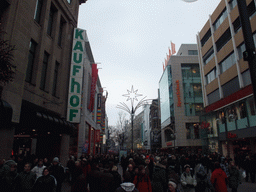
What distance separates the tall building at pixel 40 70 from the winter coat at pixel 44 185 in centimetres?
500

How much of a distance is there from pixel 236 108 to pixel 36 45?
26.8m

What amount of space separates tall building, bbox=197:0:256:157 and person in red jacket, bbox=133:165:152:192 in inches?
837

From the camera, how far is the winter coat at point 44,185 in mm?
5925

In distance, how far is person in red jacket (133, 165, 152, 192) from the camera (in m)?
6.35

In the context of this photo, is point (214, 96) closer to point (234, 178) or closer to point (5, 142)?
point (234, 178)

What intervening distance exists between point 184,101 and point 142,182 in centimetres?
4685

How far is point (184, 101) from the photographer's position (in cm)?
5088

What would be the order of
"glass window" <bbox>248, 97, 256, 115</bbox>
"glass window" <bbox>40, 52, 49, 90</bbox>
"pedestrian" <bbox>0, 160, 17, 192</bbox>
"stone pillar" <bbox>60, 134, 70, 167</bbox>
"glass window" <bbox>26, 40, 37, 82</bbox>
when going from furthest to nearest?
"glass window" <bbox>248, 97, 256, 115</bbox>, "stone pillar" <bbox>60, 134, 70, 167</bbox>, "glass window" <bbox>40, 52, 49, 90</bbox>, "glass window" <bbox>26, 40, 37, 82</bbox>, "pedestrian" <bbox>0, 160, 17, 192</bbox>

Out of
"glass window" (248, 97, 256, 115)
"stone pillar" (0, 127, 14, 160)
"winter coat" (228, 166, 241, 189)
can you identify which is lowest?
"winter coat" (228, 166, 241, 189)

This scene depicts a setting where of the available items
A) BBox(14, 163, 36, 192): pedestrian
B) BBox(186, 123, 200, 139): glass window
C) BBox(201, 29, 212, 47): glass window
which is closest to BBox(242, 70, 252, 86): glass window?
BBox(201, 29, 212, 47): glass window

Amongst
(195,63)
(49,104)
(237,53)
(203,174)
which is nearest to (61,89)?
(49,104)

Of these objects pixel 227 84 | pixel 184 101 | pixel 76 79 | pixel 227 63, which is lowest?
pixel 76 79

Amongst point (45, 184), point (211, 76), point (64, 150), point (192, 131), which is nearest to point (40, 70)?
point (64, 150)

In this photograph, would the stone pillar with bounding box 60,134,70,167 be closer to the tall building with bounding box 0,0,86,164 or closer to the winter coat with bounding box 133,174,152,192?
the tall building with bounding box 0,0,86,164
